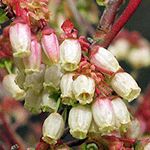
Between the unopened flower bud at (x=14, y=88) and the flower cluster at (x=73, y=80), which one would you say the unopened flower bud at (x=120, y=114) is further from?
the unopened flower bud at (x=14, y=88)

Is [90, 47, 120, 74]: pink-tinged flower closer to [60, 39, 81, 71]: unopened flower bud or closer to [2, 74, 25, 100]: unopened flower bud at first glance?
[60, 39, 81, 71]: unopened flower bud

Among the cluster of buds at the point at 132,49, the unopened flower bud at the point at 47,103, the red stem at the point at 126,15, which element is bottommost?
the cluster of buds at the point at 132,49

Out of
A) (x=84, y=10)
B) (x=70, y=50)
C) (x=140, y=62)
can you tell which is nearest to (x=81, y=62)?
(x=70, y=50)

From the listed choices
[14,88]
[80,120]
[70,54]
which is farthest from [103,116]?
[14,88]

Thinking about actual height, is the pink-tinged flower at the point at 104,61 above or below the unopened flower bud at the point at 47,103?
above

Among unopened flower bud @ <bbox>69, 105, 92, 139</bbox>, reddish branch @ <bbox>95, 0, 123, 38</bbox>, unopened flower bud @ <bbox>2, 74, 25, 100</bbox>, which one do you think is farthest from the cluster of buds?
unopened flower bud @ <bbox>69, 105, 92, 139</bbox>

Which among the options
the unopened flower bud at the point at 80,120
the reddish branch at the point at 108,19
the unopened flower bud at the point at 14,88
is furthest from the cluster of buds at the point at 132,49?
the unopened flower bud at the point at 80,120

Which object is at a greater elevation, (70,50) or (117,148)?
(70,50)

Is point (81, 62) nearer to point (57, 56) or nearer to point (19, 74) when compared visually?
point (57, 56)
